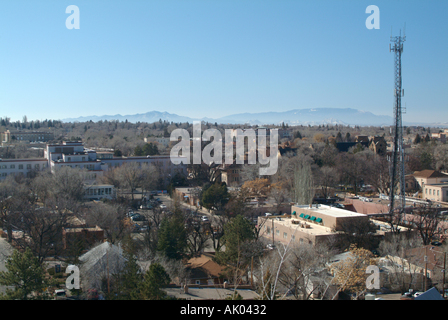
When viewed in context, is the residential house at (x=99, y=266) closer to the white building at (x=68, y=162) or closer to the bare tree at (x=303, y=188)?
the bare tree at (x=303, y=188)

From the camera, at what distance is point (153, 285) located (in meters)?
7.93

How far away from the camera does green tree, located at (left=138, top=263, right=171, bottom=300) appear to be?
7.82 metres

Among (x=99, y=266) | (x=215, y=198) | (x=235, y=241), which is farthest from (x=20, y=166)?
(x=235, y=241)

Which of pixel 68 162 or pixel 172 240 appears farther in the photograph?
pixel 68 162

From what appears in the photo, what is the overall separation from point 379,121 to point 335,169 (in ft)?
276

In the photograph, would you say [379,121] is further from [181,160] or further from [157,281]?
[157,281]

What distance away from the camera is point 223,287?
10688 mm

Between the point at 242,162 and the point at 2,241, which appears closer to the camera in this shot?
the point at 2,241

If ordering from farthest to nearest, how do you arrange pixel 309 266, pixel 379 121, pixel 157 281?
pixel 379 121, pixel 309 266, pixel 157 281

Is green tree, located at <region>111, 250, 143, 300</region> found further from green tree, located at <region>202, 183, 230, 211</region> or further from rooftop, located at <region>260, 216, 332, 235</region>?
green tree, located at <region>202, 183, 230, 211</region>

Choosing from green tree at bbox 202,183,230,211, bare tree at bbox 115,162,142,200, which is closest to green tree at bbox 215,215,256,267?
green tree at bbox 202,183,230,211

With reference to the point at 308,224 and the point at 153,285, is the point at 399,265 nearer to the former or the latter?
the point at 308,224
